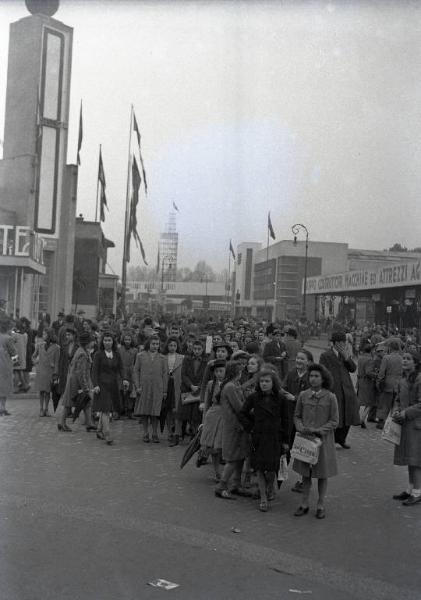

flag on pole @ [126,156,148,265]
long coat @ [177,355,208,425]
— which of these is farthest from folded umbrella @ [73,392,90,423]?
flag on pole @ [126,156,148,265]

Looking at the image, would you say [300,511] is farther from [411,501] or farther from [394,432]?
[394,432]

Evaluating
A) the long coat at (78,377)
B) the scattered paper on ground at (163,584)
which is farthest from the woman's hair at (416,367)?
the long coat at (78,377)

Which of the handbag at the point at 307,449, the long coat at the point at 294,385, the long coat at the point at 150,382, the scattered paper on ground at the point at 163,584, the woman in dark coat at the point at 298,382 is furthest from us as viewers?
the long coat at the point at 150,382

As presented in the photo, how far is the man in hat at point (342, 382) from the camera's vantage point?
31.7 ft

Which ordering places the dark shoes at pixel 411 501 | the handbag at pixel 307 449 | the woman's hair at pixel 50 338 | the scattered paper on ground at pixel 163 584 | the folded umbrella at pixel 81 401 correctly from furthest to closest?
1. the woman's hair at pixel 50 338
2. the folded umbrella at pixel 81 401
3. the dark shoes at pixel 411 501
4. the handbag at pixel 307 449
5. the scattered paper on ground at pixel 163 584

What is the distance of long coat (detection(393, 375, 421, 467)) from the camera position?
697cm

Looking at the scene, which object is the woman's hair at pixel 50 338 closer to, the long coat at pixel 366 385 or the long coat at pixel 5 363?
the long coat at pixel 5 363

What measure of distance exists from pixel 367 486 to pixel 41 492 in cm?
342

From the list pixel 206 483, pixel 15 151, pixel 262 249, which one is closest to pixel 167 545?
pixel 206 483

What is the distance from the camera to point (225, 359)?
7.97 meters

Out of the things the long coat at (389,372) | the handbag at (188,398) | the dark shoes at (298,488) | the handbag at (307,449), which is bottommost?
the dark shoes at (298,488)

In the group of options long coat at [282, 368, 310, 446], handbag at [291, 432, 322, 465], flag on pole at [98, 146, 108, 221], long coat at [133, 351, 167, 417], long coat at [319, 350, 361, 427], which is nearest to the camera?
handbag at [291, 432, 322, 465]

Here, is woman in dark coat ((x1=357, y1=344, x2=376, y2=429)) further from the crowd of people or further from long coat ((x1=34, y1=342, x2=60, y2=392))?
long coat ((x1=34, y1=342, x2=60, y2=392))

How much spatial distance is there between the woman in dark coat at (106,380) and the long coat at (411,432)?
4.17 m
